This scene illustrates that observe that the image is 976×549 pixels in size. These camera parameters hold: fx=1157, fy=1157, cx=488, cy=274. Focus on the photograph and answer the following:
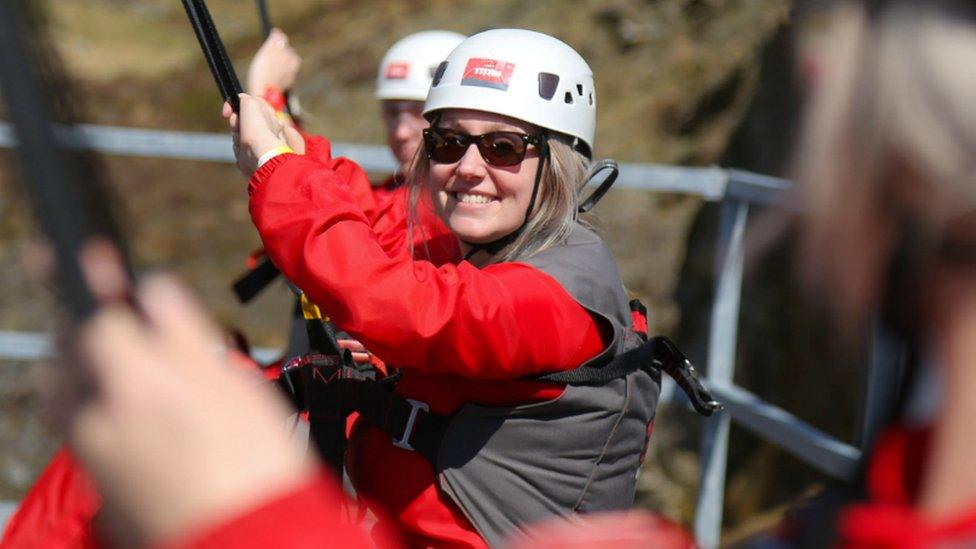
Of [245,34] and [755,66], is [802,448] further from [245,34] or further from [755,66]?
[245,34]

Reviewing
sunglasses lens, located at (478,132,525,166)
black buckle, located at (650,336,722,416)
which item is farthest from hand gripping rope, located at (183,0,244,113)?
black buckle, located at (650,336,722,416)

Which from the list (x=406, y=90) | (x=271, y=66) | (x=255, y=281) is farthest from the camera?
(x=406, y=90)

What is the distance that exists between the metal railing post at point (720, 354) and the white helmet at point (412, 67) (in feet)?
3.94

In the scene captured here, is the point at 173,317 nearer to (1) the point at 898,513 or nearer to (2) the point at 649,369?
(1) the point at 898,513

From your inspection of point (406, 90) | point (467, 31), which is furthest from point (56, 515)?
point (467, 31)

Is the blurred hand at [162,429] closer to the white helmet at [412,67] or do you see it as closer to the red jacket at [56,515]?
the red jacket at [56,515]

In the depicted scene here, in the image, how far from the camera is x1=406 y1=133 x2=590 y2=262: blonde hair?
2.59 m

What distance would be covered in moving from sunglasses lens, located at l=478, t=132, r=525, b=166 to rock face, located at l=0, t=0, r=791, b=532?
3.56 m

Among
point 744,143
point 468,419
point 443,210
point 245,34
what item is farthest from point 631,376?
point 245,34

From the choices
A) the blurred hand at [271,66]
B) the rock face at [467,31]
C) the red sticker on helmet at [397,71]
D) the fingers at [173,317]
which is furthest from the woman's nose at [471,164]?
the rock face at [467,31]

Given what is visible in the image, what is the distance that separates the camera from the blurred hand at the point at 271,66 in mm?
3217

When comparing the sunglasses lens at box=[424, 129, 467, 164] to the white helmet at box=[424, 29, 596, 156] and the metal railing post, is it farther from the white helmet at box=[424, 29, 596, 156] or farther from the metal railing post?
the metal railing post

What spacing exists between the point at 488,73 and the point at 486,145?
17 centimetres

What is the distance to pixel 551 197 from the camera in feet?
8.83
